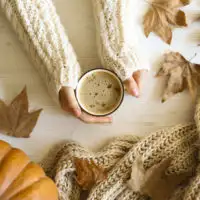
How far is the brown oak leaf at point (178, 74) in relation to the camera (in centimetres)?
109

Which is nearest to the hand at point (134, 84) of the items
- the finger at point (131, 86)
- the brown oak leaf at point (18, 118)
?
the finger at point (131, 86)

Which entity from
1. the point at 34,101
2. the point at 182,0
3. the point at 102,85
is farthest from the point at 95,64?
the point at 182,0

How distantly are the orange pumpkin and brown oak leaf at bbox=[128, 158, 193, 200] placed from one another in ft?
0.68

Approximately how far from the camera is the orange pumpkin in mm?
919

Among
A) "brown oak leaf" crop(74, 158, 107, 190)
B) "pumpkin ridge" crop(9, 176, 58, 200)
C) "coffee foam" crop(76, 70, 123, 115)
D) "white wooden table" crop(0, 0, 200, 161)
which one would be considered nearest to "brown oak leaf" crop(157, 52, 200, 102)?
"white wooden table" crop(0, 0, 200, 161)

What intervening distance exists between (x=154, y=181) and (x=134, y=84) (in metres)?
0.25

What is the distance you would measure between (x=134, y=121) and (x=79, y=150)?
0.55 ft

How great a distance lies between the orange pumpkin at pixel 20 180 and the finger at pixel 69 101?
0.57 ft

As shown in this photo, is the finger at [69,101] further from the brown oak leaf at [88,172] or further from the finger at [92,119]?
the brown oak leaf at [88,172]

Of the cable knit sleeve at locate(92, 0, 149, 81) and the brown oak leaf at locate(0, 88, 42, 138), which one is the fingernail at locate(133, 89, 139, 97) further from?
the brown oak leaf at locate(0, 88, 42, 138)

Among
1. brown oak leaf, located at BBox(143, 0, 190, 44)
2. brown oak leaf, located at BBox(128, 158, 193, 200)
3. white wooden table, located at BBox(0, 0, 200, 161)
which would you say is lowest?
brown oak leaf, located at BBox(128, 158, 193, 200)

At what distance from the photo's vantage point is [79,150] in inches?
42.0

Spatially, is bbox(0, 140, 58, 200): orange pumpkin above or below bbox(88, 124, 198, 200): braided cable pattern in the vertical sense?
above

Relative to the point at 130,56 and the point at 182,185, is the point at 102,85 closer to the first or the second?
the point at 130,56
